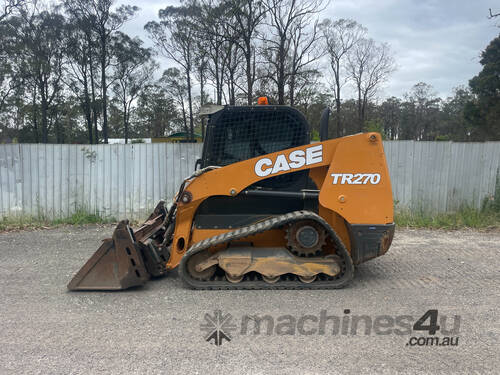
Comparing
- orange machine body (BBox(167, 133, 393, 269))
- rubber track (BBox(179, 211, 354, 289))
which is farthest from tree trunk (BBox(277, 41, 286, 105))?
rubber track (BBox(179, 211, 354, 289))

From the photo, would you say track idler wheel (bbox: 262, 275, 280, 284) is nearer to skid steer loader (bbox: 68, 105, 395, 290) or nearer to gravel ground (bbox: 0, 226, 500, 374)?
skid steer loader (bbox: 68, 105, 395, 290)

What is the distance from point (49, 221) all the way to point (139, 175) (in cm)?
217

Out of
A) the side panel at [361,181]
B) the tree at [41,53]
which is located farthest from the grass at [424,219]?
the tree at [41,53]

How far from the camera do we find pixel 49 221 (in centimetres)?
835

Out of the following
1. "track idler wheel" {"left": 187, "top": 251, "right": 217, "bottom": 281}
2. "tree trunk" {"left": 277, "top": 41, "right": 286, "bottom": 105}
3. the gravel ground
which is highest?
"tree trunk" {"left": 277, "top": 41, "right": 286, "bottom": 105}

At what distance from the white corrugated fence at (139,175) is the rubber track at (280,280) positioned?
15.4 ft

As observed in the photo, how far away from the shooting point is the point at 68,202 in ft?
28.0

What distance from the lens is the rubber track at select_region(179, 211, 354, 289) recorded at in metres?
4.22

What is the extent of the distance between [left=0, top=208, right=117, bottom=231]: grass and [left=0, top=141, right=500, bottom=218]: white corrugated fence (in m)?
0.13

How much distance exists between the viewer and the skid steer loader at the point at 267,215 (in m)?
4.28

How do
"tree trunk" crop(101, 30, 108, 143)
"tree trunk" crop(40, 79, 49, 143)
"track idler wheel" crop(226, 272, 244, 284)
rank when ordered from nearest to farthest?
"track idler wheel" crop(226, 272, 244, 284)
"tree trunk" crop(40, 79, 49, 143)
"tree trunk" crop(101, 30, 108, 143)

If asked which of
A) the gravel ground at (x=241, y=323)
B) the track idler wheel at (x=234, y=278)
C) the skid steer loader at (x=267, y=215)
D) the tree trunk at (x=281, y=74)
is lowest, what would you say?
the gravel ground at (x=241, y=323)

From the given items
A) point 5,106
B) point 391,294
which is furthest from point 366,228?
point 5,106

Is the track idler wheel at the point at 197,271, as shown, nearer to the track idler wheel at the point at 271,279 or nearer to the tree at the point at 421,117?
the track idler wheel at the point at 271,279
